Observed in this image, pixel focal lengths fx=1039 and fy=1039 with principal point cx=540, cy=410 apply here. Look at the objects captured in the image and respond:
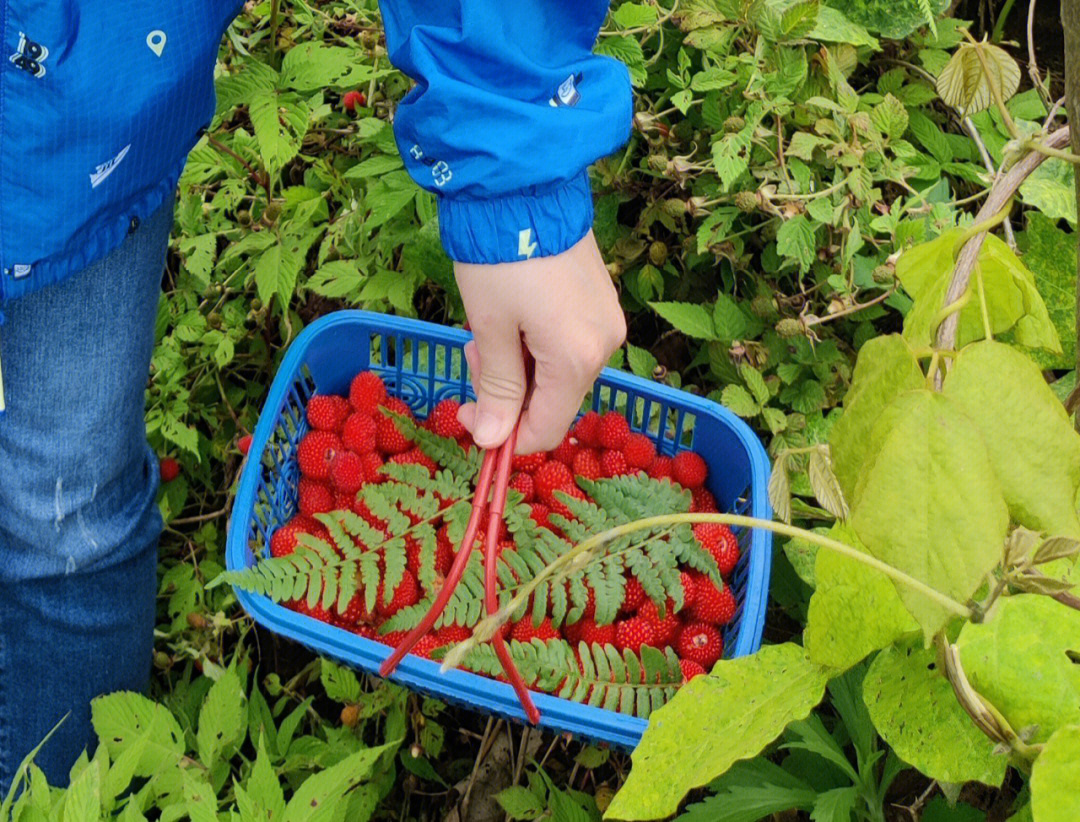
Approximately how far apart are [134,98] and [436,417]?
65cm

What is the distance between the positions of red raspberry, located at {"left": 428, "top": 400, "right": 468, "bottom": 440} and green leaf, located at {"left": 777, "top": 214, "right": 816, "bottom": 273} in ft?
1.62

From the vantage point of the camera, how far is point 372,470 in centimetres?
144

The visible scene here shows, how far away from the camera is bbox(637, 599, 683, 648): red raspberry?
1.32 metres

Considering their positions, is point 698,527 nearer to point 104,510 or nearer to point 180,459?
point 104,510

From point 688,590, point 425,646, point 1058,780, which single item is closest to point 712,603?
point 688,590

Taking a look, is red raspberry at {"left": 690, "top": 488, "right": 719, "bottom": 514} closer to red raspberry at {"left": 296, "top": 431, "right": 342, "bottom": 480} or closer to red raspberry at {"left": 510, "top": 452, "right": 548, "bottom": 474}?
red raspberry at {"left": 510, "top": 452, "right": 548, "bottom": 474}

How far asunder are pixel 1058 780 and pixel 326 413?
1108mm

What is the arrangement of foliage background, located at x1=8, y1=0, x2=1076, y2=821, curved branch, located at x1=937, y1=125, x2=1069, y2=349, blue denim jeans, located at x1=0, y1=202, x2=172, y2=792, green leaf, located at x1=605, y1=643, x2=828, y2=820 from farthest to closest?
1. foliage background, located at x1=8, y1=0, x2=1076, y2=821
2. blue denim jeans, located at x1=0, y1=202, x2=172, y2=792
3. green leaf, located at x1=605, y1=643, x2=828, y2=820
4. curved branch, located at x1=937, y1=125, x2=1069, y2=349

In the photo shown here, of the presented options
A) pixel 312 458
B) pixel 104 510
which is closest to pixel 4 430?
pixel 104 510

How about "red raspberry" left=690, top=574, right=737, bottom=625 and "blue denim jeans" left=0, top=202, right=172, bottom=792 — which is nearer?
"blue denim jeans" left=0, top=202, right=172, bottom=792

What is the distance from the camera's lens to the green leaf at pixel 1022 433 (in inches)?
19.6

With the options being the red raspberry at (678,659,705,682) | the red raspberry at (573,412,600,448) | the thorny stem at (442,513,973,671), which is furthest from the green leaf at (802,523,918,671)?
the red raspberry at (573,412,600,448)

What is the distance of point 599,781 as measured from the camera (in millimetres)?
1438

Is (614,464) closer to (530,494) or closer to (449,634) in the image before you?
(530,494)
